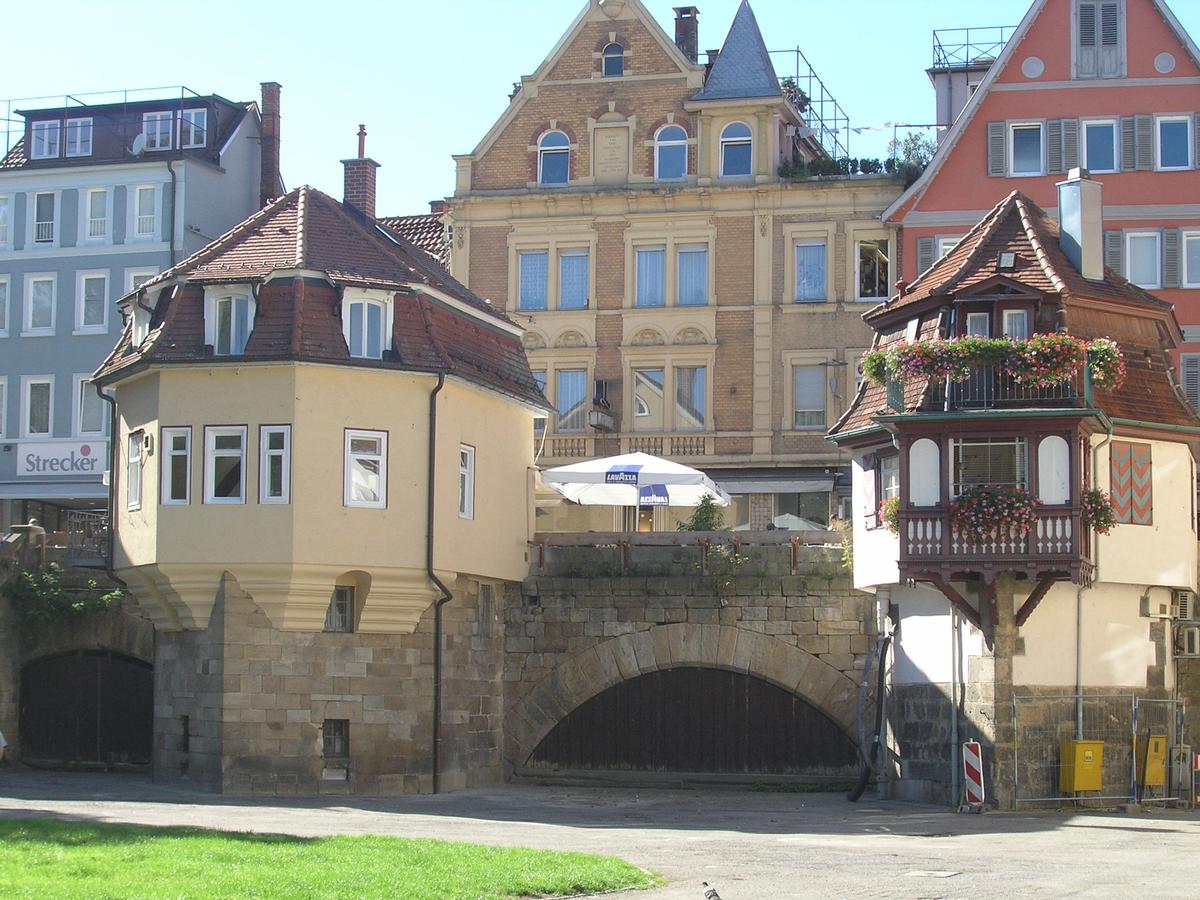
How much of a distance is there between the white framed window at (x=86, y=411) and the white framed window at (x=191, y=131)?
7.04 m

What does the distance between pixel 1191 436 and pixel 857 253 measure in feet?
51.1

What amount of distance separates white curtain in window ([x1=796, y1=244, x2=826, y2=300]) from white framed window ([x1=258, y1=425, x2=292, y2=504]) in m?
19.3

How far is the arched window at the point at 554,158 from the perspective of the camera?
4812 cm

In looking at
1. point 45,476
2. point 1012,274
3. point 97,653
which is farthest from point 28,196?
point 1012,274

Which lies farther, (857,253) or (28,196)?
(28,196)

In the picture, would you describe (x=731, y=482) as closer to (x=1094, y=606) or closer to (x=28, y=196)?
(x=1094, y=606)

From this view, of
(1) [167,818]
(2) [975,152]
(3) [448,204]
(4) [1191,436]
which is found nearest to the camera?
(1) [167,818]

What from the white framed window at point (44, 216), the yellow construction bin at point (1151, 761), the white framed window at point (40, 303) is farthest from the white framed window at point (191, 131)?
the yellow construction bin at point (1151, 761)

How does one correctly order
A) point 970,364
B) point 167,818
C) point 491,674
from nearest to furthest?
point 167,818 → point 970,364 → point 491,674

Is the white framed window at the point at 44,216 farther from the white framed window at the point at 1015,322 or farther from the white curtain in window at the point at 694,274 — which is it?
the white framed window at the point at 1015,322

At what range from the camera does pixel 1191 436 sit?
3244 cm

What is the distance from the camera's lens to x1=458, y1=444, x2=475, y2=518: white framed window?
33600 mm

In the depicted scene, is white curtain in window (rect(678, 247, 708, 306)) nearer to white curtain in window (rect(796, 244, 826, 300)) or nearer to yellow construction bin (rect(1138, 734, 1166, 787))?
white curtain in window (rect(796, 244, 826, 300))

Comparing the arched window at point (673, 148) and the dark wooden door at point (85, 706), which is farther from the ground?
the arched window at point (673, 148)
